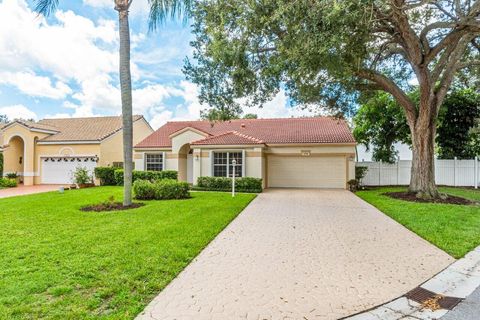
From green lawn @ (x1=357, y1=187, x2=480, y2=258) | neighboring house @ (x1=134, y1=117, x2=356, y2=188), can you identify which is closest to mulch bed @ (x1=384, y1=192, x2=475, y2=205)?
green lawn @ (x1=357, y1=187, x2=480, y2=258)

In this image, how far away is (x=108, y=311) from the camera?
3621mm

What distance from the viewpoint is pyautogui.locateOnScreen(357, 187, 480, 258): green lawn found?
675cm

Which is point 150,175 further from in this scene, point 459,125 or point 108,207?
point 459,125

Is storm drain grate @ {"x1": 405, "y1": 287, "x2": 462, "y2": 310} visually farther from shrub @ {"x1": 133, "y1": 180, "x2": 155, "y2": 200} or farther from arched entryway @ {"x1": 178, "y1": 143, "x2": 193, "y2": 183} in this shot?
arched entryway @ {"x1": 178, "y1": 143, "x2": 193, "y2": 183}

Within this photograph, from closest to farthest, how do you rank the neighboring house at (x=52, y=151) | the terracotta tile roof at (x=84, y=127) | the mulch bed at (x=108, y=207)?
the mulch bed at (x=108, y=207) < the neighboring house at (x=52, y=151) < the terracotta tile roof at (x=84, y=127)

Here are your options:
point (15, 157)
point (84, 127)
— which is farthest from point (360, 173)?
point (15, 157)

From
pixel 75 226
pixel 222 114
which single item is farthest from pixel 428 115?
pixel 75 226

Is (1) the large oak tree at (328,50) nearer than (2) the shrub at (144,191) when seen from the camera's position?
Yes

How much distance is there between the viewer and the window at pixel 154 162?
74.7 ft

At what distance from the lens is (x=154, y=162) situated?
22906 mm

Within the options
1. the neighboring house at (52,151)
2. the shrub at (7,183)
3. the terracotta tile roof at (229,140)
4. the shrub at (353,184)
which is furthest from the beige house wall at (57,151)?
the shrub at (353,184)

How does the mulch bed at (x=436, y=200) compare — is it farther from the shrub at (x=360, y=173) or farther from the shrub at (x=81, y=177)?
the shrub at (x=81, y=177)

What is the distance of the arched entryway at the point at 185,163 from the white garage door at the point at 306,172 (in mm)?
6291

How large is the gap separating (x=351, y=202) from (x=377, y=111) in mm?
A: 10915
